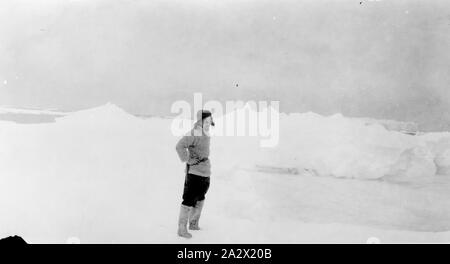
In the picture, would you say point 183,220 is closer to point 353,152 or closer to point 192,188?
point 192,188

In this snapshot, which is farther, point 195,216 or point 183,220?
point 195,216

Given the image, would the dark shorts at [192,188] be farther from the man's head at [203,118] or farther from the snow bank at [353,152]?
the snow bank at [353,152]

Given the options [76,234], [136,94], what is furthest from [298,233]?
[136,94]

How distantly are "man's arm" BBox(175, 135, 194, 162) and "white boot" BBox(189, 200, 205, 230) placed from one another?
405 mm

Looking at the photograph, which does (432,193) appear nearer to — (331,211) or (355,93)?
(331,211)

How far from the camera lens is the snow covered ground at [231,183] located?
3202 mm

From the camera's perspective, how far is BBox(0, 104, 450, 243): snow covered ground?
320 centimetres

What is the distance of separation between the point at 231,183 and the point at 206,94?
110 centimetres

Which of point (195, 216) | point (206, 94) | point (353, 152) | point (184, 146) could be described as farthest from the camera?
point (353, 152)

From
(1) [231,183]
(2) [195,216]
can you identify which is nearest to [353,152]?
A: (1) [231,183]

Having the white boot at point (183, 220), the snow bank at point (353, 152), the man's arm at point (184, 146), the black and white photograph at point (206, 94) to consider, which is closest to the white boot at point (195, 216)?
the white boot at point (183, 220)

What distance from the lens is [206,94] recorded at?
386 centimetres

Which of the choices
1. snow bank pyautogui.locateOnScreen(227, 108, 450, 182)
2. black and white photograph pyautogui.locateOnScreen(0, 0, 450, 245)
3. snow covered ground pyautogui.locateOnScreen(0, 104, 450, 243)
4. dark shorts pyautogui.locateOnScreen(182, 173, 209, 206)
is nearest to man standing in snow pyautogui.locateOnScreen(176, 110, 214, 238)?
dark shorts pyautogui.locateOnScreen(182, 173, 209, 206)

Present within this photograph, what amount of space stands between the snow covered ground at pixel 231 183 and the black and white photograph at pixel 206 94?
0.02m
